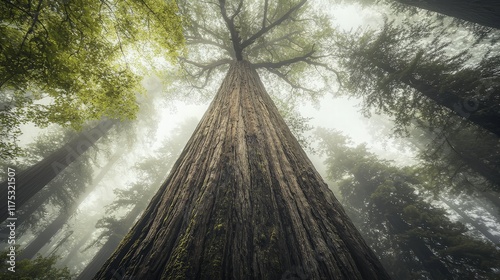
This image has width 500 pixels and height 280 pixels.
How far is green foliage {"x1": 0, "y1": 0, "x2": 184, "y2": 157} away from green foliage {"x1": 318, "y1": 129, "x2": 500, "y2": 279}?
34.7 ft

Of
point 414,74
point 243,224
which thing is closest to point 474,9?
point 414,74

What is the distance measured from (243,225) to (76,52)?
3651 millimetres

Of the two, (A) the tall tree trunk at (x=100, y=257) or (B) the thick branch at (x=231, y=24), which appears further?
(A) the tall tree trunk at (x=100, y=257)

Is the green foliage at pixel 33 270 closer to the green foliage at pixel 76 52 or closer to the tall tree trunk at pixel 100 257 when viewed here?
the green foliage at pixel 76 52

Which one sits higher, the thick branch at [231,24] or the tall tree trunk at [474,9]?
the tall tree trunk at [474,9]

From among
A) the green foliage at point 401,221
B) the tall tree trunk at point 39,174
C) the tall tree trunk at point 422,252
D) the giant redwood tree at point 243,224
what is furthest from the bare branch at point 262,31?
the tall tree trunk at point 422,252

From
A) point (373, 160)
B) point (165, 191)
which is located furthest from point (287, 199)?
point (373, 160)

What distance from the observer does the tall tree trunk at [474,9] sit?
6.03 m

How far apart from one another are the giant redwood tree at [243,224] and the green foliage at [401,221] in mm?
9155

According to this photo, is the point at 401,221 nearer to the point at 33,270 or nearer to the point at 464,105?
the point at 464,105

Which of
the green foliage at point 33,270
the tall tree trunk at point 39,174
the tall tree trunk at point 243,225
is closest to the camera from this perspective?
the tall tree trunk at point 243,225

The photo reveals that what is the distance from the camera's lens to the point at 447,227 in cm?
867

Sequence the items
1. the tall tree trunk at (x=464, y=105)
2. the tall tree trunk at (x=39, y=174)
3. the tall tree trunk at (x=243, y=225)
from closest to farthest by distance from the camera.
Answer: the tall tree trunk at (x=243, y=225) → the tall tree trunk at (x=464, y=105) → the tall tree trunk at (x=39, y=174)

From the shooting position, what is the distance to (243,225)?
1.58 metres
